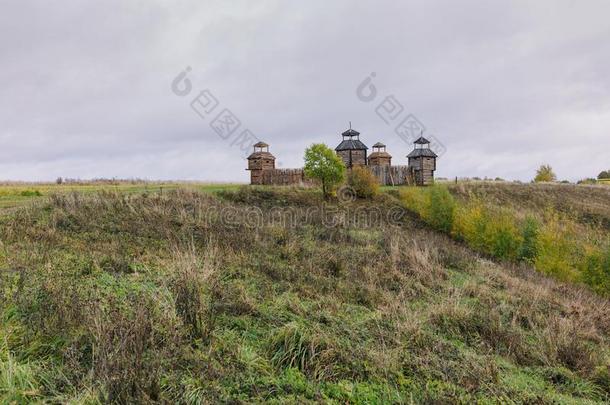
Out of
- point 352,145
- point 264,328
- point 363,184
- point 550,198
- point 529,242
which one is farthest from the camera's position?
point 352,145

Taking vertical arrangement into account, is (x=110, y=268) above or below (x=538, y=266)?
above

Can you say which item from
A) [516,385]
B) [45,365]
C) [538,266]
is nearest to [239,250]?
[45,365]

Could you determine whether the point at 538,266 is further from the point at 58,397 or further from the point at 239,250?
the point at 58,397

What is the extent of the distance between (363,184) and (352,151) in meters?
9.24

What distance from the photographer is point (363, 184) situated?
3119cm

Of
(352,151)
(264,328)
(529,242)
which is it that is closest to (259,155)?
(352,151)

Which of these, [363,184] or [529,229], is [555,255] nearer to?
[529,229]

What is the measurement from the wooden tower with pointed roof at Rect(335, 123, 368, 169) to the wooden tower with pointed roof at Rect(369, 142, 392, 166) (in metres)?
3.77

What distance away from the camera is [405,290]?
8.95m

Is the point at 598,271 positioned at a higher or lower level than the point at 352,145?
lower

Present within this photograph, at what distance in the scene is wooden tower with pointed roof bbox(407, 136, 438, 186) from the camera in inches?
1613

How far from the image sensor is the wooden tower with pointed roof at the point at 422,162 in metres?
41.0

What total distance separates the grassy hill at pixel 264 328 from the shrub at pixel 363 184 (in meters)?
19.5

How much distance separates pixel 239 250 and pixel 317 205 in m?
17.0
